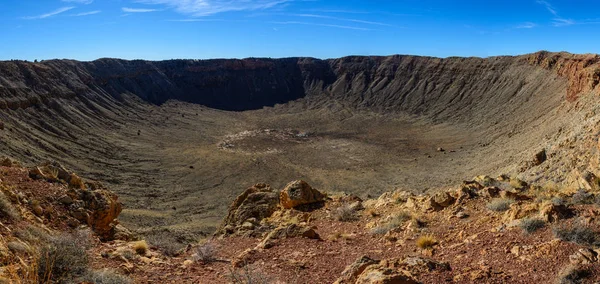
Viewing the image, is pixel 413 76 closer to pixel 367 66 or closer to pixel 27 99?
pixel 367 66

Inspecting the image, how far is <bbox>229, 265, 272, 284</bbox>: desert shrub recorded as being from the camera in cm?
707

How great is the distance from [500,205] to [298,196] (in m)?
6.82

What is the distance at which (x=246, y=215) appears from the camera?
15.1 metres

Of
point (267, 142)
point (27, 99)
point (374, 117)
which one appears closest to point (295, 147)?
point (267, 142)

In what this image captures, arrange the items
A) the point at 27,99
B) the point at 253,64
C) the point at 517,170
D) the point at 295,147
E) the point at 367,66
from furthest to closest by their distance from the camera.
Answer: the point at 253,64
the point at 367,66
the point at 295,147
the point at 27,99
the point at 517,170

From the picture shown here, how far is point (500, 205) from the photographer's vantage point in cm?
977

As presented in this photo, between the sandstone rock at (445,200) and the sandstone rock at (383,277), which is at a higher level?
the sandstone rock at (383,277)

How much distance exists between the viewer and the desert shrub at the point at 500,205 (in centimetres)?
972

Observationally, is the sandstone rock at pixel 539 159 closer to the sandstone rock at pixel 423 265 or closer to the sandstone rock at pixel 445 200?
the sandstone rock at pixel 445 200

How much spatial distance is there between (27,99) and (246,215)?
44.8 metres

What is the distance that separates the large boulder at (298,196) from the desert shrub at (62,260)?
7786 mm

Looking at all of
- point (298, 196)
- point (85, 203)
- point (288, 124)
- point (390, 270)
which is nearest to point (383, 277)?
point (390, 270)

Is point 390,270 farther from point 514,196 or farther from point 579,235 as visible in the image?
point 514,196

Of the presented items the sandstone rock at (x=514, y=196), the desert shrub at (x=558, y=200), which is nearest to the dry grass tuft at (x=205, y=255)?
the sandstone rock at (x=514, y=196)
